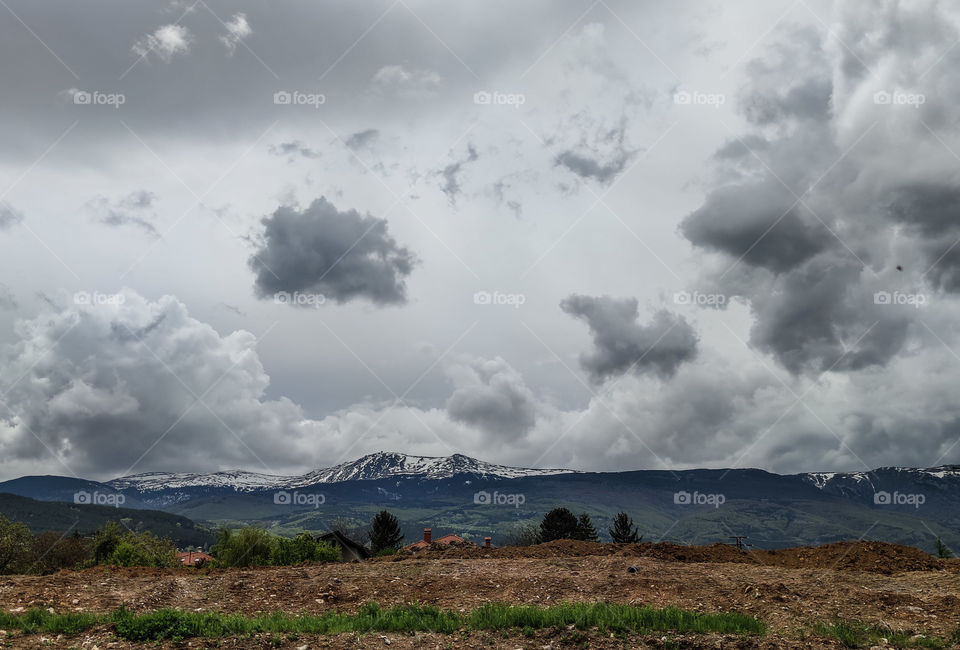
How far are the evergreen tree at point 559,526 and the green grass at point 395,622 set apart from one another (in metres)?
88.4

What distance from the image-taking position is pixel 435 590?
17.9 m

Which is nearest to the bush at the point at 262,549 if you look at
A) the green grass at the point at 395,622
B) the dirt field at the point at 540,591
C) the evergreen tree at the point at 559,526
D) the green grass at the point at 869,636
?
the dirt field at the point at 540,591

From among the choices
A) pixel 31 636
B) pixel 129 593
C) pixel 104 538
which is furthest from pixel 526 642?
pixel 104 538

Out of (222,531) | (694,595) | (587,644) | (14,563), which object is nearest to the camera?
(587,644)

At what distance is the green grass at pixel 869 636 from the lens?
12227 mm

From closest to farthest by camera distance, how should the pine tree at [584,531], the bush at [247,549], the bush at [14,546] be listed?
the bush at [247,549], the bush at [14,546], the pine tree at [584,531]

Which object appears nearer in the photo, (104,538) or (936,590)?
(936,590)

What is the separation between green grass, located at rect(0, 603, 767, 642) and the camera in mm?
12688

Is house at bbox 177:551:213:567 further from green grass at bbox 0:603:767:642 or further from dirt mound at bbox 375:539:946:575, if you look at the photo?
green grass at bbox 0:603:767:642

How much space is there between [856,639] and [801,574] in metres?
9.65

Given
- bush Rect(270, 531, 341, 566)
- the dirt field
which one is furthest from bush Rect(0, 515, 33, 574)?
the dirt field

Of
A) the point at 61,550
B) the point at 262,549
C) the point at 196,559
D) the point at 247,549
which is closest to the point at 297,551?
the point at 262,549

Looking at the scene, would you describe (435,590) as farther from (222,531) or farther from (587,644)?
(222,531)

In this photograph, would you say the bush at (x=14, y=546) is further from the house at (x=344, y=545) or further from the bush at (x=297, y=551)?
the bush at (x=297, y=551)
